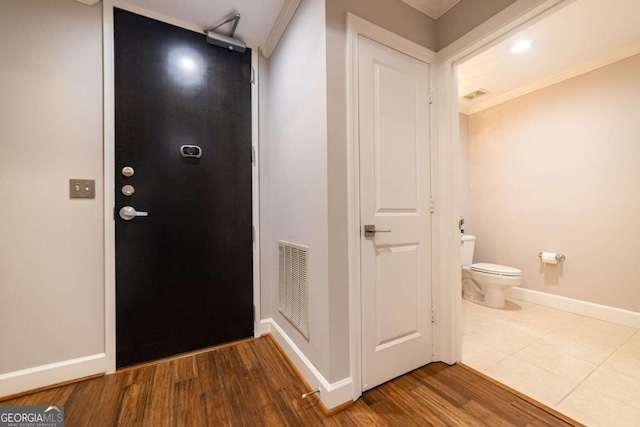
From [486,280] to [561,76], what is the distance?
7.31 feet

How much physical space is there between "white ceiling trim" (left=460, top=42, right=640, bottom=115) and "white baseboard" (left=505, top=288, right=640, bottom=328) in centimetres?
224

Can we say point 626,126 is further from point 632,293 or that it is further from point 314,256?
point 314,256

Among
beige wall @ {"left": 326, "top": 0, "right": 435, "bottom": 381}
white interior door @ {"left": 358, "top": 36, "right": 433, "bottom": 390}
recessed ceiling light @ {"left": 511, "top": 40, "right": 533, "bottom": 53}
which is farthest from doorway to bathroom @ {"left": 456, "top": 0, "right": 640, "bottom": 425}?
beige wall @ {"left": 326, "top": 0, "right": 435, "bottom": 381}

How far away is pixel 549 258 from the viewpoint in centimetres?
253

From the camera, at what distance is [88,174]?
1499mm

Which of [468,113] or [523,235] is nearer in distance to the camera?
[523,235]

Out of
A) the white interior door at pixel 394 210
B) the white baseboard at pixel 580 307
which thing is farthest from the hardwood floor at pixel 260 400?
the white baseboard at pixel 580 307

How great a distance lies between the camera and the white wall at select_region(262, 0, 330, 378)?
1.27 metres

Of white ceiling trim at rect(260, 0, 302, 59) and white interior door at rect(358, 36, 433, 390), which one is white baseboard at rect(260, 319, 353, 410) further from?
white ceiling trim at rect(260, 0, 302, 59)

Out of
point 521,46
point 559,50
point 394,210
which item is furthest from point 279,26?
point 559,50

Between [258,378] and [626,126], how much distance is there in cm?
361

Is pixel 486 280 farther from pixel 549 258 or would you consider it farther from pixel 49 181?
pixel 49 181

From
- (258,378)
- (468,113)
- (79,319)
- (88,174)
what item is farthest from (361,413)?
(468,113)

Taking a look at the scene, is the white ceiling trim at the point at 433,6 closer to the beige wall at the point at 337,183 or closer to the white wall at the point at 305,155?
the beige wall at the point at 337,183
